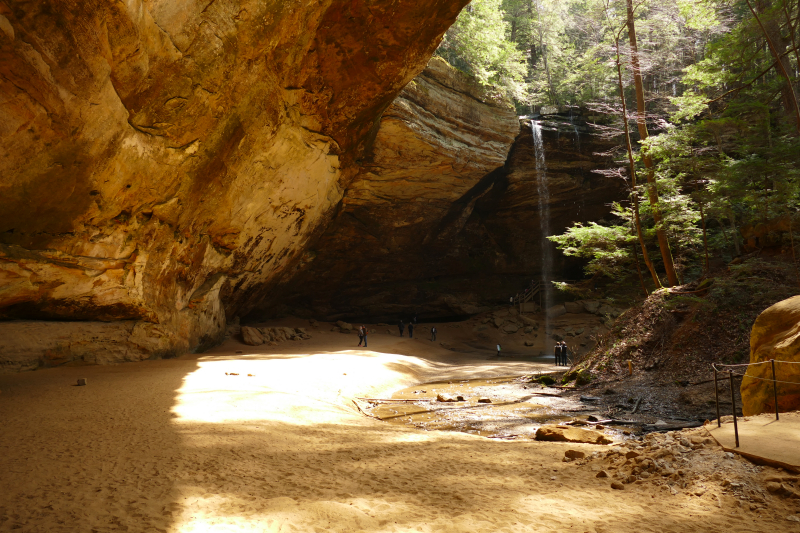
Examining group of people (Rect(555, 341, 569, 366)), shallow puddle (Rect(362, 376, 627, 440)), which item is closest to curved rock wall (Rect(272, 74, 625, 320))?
group of people (Rect(555, 341, 569, 366))

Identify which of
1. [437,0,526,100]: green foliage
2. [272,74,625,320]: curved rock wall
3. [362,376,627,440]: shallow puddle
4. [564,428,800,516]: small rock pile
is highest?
[437,0,526,100]: green foliage

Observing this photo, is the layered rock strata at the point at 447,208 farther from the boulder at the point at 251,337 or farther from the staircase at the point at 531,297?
the boulder at the point at 251,337

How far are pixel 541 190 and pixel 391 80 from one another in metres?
16.0

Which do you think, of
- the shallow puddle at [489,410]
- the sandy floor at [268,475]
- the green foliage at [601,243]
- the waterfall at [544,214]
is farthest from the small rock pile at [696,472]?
the waterfall at [544,214]

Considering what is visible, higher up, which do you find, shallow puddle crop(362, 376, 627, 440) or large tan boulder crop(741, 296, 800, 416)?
large tan boulder crop(741, 296, 800, 416)

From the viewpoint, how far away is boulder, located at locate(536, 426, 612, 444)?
6909mm

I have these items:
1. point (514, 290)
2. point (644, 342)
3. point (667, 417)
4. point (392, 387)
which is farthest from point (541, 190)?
point (667, 417)

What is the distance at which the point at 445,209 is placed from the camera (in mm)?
26719

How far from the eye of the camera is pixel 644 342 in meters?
12.4

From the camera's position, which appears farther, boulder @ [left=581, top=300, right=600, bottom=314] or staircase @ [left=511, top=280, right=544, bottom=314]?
staircase @ [left=511, top=280, right=544, bottom=314]

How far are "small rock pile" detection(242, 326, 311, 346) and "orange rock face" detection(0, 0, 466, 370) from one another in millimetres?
3105

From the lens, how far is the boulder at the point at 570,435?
691cm

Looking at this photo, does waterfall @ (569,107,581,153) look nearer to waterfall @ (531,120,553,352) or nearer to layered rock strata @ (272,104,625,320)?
layered rock strata @ (272,104,625,320)

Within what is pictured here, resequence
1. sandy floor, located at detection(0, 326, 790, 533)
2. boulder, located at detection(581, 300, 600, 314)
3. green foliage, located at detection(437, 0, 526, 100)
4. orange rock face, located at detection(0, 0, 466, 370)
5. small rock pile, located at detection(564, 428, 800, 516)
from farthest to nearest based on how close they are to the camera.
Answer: boulder, located at detection(581, 300, 600, 314), green foliage, located at detection(437, 0, 526, 100), orange rock face, located at detection(0, 0, 466, 370), small rock pile, located at detection(564, 428, 800, 516), sandy floor, located at detection(0, 326, 790, 533)
